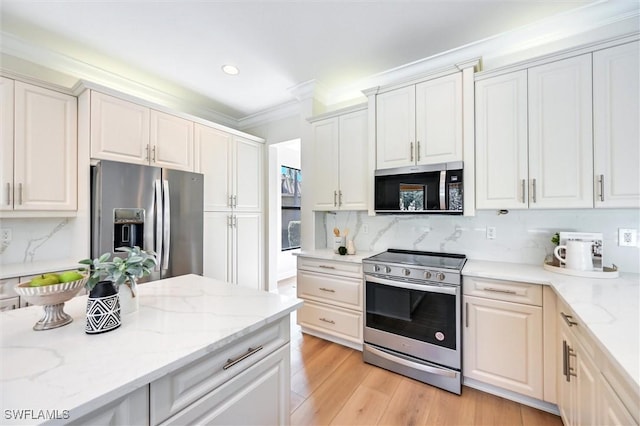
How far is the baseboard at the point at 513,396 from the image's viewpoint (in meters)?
1.76

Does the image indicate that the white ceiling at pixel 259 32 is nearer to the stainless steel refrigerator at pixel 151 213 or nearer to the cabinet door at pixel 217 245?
the stainless steel refrigerator at pixel 151 213

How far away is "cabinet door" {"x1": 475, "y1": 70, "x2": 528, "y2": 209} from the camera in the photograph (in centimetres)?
200

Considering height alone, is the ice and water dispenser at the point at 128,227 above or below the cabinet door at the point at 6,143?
below

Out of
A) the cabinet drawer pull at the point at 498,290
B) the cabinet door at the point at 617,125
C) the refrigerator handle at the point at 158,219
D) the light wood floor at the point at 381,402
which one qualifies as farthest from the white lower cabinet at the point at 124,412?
the cabinet door at the point at 617,125

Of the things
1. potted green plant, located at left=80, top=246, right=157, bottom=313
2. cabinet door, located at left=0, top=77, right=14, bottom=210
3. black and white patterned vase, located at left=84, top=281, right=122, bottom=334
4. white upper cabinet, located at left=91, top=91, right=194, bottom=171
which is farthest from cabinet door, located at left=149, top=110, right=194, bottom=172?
black and white patterned vase, located at left=84, top=281, right=122, bottom=334

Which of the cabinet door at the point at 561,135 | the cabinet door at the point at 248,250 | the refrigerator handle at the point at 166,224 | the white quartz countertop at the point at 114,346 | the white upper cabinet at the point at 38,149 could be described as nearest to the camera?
the white quartz countertop at the point at 114,346

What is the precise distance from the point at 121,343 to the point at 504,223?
269 centimetres

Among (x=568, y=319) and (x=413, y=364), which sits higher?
(x=568, y=319)

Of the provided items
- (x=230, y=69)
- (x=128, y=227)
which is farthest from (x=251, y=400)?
(x=230, y=69)

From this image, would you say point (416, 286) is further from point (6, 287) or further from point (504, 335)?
point (6, 287)

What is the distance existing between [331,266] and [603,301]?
1.84 metres

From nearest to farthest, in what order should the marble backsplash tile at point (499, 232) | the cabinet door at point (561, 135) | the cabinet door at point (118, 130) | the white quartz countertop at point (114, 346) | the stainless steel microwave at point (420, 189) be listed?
the white quartz countertop at point (114, 346)
the cabinet door at point (561, 135)
the marble backsplash tile at point (499, 232)
the stainless steel microwave at point (420, 189)
the cabinet door at point (118, 130)

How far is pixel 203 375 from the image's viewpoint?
0.88 m

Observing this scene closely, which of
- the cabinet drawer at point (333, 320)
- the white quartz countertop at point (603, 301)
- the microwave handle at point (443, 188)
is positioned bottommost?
the cabinet drawer at point (333, 320)
